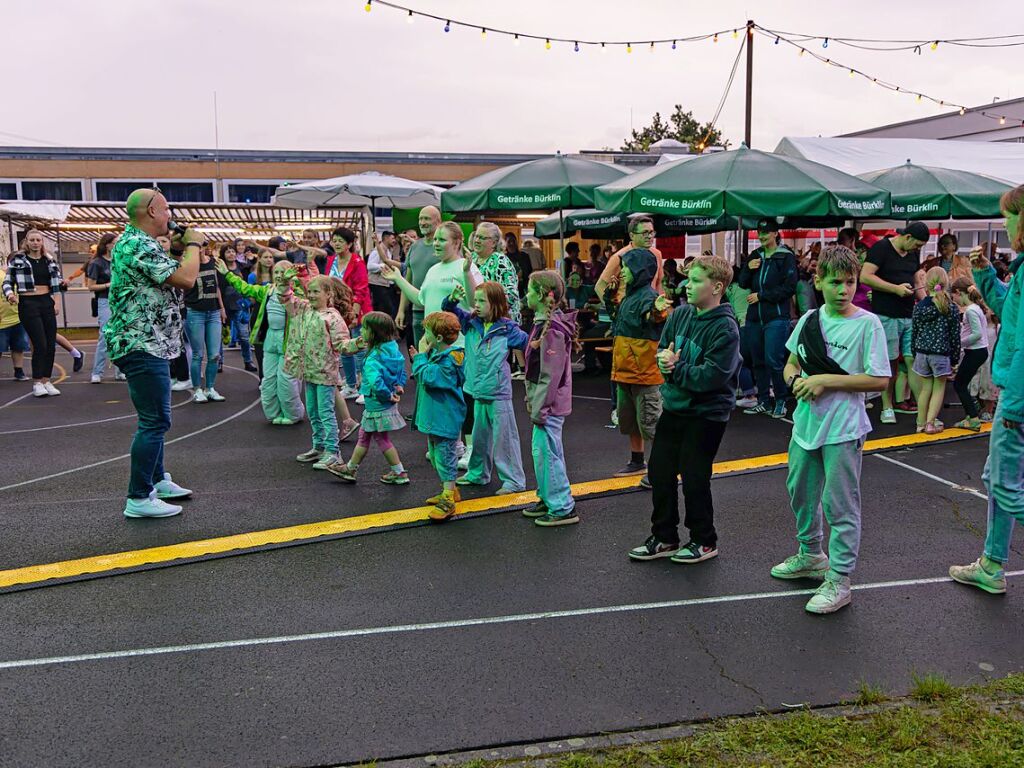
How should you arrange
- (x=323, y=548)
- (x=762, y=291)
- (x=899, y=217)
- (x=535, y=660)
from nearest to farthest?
(x=535, y=660)
(x=323, y=548)
(x=762, y=291)
(x=899, y=217)

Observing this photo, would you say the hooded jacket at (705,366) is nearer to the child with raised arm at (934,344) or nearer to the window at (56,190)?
the child with raised arm at (934,344)

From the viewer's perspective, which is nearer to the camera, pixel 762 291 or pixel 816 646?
pixel 816 646

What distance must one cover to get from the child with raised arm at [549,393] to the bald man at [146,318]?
239 centimetres

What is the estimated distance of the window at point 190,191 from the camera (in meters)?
48.8

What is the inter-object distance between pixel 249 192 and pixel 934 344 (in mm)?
46225

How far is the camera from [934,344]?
9.04m

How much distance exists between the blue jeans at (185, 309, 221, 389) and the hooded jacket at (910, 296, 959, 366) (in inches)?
325

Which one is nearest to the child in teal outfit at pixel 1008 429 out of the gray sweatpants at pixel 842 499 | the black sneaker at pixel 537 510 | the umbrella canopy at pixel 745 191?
the gray sweatpants at pixel 842 499

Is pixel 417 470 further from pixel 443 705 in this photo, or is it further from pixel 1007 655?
pixel 1007 655

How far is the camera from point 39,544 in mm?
5859

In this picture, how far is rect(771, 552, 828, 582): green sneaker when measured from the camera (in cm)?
504

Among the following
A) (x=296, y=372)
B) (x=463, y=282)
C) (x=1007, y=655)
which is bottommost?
(x=1007, y=655)

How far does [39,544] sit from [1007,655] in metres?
5.66

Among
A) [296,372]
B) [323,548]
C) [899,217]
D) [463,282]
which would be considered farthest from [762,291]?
[323,548]
